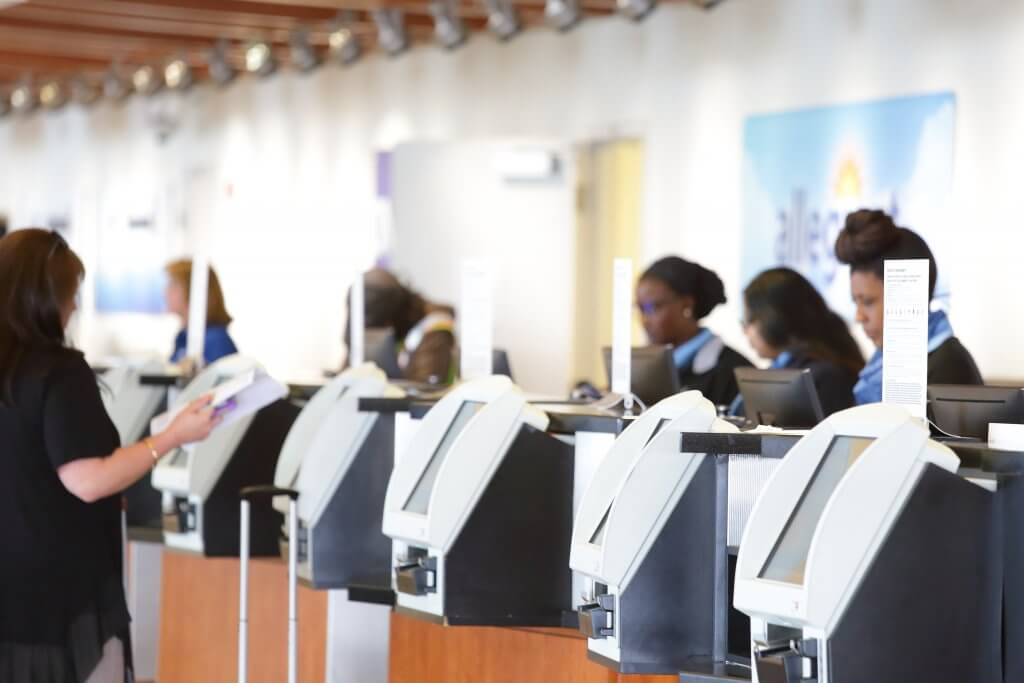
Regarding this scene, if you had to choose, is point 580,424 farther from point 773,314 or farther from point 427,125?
point 427,125

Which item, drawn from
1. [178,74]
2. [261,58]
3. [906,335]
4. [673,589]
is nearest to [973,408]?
[906,335]

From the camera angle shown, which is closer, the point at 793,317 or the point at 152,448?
the point at 152,448

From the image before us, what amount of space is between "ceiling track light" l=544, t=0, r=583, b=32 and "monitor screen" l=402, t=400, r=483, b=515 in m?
4.67

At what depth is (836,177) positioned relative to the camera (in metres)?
7.37

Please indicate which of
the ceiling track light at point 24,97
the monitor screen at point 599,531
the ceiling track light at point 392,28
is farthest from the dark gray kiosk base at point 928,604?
the ceiling track light at point 24,97

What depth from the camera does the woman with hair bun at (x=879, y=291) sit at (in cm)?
413

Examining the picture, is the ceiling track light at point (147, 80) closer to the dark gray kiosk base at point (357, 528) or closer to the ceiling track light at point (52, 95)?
the ceiling track light at point (52, 95)

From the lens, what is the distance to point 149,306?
13.4 metres

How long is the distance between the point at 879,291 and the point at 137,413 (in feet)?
8.91

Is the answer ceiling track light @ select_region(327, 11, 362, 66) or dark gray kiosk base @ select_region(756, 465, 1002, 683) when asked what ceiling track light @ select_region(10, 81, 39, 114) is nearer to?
ceiling track light @ select_region(327, 11, 362, 66)

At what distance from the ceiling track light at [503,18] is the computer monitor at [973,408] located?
216 inches

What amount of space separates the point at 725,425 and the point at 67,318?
140 cm

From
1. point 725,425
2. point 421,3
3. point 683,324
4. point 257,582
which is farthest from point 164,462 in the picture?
point 421,3

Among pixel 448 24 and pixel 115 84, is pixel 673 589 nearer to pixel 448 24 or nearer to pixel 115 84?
pixel 448 24
